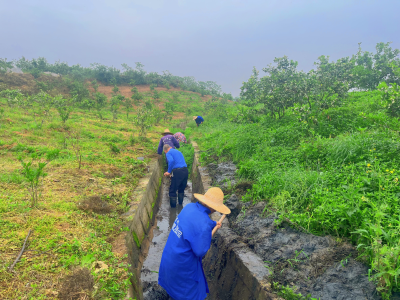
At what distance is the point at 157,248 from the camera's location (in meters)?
5.16

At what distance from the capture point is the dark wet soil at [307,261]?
7.84ft

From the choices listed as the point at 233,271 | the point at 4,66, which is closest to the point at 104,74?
the point at 4,66

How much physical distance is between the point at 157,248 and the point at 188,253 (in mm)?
2697

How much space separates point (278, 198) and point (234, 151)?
347cm

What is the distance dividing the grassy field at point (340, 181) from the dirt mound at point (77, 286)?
2.61m

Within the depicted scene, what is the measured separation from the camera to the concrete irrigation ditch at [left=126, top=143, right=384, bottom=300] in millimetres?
2490

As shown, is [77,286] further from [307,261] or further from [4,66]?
[4,66]

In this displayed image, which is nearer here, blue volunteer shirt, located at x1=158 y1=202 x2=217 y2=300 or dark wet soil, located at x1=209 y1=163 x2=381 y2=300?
dark wet soil, located at x1=209 y1=163 x2=381 y2=300

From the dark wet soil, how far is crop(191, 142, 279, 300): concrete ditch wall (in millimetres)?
128

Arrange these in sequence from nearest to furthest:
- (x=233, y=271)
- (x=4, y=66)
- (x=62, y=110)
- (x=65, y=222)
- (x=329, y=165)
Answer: (x=233, y=271) → (x=65, y=222) → (x=329, y=165) → (x=62, y=110) → (x=4, y=66)

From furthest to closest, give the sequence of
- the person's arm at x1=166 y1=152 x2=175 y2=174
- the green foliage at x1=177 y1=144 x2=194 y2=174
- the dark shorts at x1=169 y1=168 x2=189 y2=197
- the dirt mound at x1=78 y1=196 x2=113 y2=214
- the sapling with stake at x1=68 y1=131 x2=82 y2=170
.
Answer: the green foliage at x1=177 y1=144 x2=194 y2=174 < the dark shorts at x1=169 y1=168 x2=189 y2=197 < the person's arm at x1=166 y1=152 x2=175 y2=174 < the sapling with stake at x1=68 y1=131 x2=82 y2=170 < the dirt mound at x1=78 y1=196 x2=113 y2=214

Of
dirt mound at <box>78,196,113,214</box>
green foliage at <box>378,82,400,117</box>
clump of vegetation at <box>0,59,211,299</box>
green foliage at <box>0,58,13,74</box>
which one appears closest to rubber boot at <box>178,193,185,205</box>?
clump of vegetation at <box>0,59,211,299</box>

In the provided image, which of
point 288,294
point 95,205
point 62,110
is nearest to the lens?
point 288,294

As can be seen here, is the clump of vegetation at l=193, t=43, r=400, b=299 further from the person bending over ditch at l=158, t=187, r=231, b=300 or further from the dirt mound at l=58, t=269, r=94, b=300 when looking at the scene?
the dirt mound at l=58, t=269, r=94, b=300
